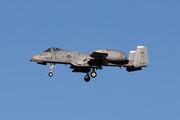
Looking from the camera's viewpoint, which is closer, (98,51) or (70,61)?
(98,51)

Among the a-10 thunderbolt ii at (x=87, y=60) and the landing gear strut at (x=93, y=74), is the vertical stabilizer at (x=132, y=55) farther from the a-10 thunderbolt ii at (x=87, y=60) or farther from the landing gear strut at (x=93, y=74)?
the landing gear strut at (x=93, y=74)

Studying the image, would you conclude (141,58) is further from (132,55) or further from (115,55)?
(115,55)

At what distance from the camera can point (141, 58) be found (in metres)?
45.5

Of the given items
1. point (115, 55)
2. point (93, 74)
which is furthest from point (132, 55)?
point (93, 74)

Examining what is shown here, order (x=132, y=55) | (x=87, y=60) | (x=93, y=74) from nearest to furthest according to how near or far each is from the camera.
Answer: (x=87, y=60) → (x=93, y=74) → (x=132, y=55)

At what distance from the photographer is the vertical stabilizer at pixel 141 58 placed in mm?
45438

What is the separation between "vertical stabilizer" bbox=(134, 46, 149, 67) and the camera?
45438mm

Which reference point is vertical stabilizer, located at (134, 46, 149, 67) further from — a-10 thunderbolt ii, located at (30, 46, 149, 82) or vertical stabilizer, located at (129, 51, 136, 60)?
vertical stabilizer, located at (129, 51, 136, 60)

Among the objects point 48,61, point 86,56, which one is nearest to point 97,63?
point 86,56

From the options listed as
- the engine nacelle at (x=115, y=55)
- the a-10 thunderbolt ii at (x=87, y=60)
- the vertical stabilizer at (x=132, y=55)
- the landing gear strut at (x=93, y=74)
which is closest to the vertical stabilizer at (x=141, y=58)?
the a-10 thunderbolt ii at (x=87, y=60)

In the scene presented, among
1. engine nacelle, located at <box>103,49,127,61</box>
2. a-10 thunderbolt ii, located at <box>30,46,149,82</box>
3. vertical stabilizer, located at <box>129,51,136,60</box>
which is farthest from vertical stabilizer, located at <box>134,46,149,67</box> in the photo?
engine nacelle, located at <box>103,49,127,61</box>

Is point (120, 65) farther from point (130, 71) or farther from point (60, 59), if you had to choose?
point (60, 59)

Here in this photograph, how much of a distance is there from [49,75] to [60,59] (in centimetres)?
221

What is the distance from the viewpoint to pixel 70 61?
45781 millimetres
